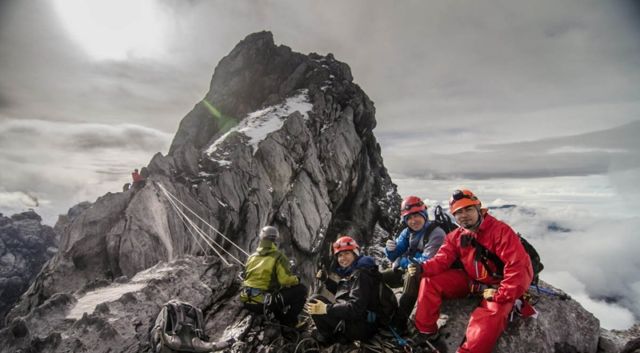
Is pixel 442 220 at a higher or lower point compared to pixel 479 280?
higher

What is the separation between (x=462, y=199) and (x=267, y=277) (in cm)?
436

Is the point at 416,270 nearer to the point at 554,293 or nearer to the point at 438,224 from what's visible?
the point at 438,224

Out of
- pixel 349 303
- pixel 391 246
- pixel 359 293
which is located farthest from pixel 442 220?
pixel 349 303

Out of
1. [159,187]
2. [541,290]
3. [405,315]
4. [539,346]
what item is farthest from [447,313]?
[159,187]

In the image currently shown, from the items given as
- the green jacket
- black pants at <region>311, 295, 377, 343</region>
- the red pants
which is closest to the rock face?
the green jacket

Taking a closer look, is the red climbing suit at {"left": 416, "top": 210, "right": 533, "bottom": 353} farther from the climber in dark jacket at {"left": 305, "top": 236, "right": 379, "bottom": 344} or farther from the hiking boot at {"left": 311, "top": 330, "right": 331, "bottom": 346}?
the hiking boot at {"left": 311, "top": 330, "right": 331, "bottom": 346}

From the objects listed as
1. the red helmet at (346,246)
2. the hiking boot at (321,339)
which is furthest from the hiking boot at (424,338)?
the red helmet at (346,246)

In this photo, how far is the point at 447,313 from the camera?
6.28 metres

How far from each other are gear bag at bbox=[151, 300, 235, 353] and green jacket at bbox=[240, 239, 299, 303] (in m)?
1.18

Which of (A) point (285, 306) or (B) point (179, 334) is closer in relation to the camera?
(B) point (179, 334)

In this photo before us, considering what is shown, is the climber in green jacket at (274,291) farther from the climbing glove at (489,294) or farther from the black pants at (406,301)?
the climbing glove at (489,294)

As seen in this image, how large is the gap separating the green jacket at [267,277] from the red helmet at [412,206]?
2.93 m

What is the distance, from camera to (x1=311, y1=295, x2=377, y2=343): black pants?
579 cm

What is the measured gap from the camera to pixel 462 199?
5469 millimetres
